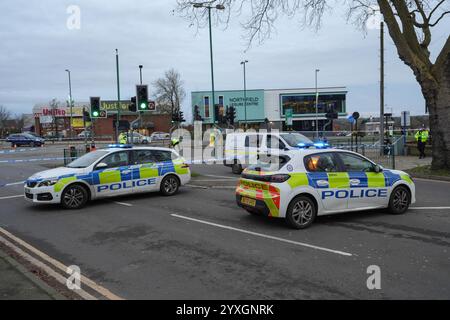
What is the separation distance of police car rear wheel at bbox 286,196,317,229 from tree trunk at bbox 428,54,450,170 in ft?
34.1

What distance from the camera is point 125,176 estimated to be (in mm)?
11352

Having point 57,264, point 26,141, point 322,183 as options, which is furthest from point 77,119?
point 57,264

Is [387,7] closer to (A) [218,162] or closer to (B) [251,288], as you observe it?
(A) [218,162]

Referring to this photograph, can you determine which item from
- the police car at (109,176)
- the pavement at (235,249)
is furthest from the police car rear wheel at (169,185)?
the pavement at (235,249)

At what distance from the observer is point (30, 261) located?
20.7 feet

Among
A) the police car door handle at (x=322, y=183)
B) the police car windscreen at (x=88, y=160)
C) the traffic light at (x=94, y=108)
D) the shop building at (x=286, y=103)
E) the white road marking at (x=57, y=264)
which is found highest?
the shop building at (x=286, y=103)

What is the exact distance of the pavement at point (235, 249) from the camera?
5.11 metres

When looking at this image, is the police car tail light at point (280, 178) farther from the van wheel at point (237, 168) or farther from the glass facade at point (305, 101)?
the glass facade at point (305, 101)

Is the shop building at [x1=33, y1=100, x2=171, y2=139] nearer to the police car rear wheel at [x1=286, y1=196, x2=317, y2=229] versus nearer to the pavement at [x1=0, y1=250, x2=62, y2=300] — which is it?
the police car rear wheel at [x1=286, y1=196, x2=317, y2=229]

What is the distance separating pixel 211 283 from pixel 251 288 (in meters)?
0.53

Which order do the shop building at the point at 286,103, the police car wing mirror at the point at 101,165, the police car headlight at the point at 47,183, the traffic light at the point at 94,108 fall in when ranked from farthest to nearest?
1. the shop building at the point at 286,103
2. the traffic light at the point at 94,108
3. the police car wing mirror at the point at 101,165
4. the police car headlight at the point at 47,183

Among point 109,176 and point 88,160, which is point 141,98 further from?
point 109,176

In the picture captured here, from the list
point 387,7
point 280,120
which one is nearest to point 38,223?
point 387,7

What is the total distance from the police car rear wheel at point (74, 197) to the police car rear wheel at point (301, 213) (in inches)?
218
